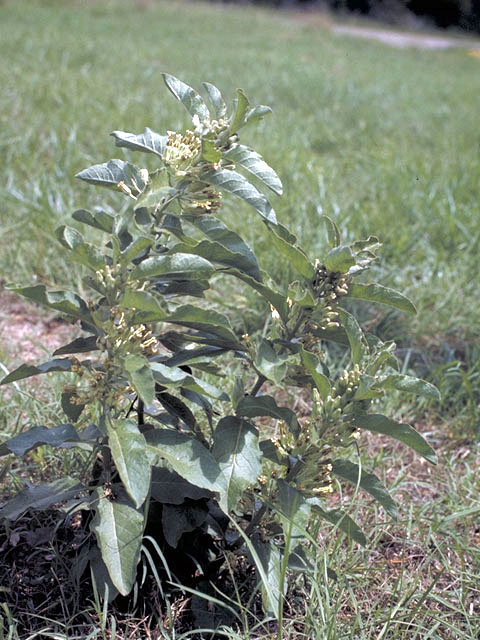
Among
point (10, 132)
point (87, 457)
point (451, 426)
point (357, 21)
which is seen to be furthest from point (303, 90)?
point (357, 21)

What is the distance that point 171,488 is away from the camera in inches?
46.9

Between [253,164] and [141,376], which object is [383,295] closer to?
[253,164]

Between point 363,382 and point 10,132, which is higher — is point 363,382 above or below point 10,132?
above

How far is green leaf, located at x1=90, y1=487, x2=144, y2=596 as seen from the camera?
102 cm

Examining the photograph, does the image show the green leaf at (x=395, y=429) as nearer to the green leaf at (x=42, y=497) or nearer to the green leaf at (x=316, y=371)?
the green leaf at (x=316, y=371)

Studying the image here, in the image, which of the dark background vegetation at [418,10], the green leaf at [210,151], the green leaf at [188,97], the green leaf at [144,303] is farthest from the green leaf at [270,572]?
the dark background vegetation at [418,10]

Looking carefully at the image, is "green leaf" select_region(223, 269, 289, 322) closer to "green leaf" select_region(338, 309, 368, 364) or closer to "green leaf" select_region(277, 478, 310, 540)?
"green leaf" select_region(338, 309, 368, 364)

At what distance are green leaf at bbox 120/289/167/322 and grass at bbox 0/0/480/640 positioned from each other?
581 mm

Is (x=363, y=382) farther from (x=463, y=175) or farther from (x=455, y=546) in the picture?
(x=463, y=175)

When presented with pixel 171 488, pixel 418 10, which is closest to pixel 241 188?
pixel 171 488

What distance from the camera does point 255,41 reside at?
11.4 m

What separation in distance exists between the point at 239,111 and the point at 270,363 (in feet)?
1.39

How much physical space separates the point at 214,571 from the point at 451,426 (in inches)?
43.4

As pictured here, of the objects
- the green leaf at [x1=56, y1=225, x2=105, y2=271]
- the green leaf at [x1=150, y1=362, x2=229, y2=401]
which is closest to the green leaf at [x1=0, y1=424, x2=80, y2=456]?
the green leaf at [x1=150, y1=362, x2=229, y2=401]
